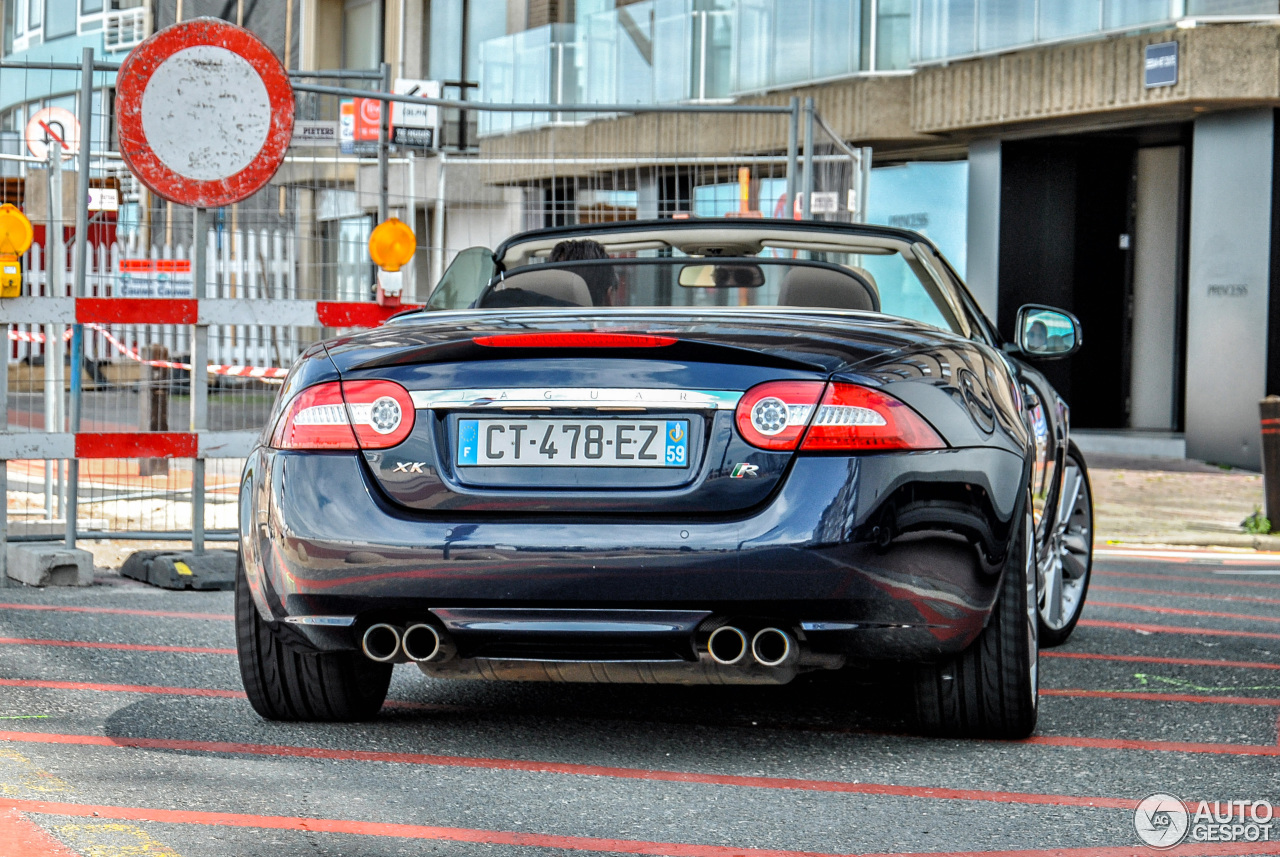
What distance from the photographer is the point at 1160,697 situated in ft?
17.0

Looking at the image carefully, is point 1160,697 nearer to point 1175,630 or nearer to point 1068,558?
point 1068,558

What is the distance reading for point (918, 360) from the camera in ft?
13.3

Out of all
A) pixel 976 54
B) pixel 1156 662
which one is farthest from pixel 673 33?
pixel 1156 662

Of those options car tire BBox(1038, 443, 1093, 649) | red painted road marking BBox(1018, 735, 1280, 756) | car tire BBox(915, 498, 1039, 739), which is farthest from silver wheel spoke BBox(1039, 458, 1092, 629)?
car tire BBox(915, 498, 1039, 739)

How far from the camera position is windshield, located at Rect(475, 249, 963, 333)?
484cm

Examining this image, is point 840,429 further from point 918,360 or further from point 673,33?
point 673,33

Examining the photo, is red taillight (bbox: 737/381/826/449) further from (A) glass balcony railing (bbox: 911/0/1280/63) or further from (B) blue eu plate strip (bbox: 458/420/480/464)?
(A) glass balcony railing (bbox: 911/0/1280/63)

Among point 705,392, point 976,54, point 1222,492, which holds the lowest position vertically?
point 1222,492

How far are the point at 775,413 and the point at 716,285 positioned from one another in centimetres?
135

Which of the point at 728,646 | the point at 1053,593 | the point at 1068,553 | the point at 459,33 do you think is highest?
Answer: the point at 459,33

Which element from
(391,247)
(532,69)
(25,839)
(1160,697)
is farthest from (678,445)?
(532,69)

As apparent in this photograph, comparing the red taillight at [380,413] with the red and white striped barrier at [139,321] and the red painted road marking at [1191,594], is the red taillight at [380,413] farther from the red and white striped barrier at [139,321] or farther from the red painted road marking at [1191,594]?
the red painted road marking at [1191,594]

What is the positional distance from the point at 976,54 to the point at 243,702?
16.9 m

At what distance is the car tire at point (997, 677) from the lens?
4184 mm
